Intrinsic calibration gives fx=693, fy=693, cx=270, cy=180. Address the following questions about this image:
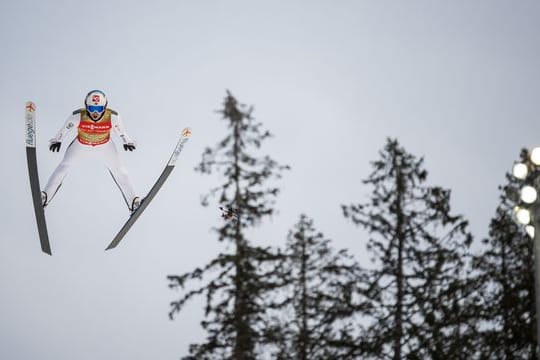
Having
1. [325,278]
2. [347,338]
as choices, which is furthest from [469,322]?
[325,278]

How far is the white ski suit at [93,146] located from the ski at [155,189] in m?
0.19

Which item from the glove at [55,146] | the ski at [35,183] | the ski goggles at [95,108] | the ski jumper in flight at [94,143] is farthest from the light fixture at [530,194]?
the ski at [35,183]

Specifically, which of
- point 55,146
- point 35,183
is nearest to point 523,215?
point 55,146

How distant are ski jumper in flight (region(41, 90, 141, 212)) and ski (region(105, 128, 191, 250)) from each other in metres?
0.09

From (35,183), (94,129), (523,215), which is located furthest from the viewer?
(523,215)

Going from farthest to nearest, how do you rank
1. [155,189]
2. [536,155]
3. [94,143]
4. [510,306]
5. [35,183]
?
[510,306] → [536,155] → [155,189] → [35,183] → [94,143]

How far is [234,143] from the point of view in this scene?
814 inches

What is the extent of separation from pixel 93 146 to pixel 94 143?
0.20 ft

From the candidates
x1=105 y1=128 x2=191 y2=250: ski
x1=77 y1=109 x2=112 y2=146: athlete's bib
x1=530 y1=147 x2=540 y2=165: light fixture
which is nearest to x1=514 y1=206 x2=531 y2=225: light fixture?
x1=530 y1=147 x2=540 y2=165: light fixture

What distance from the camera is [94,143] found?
810 cm

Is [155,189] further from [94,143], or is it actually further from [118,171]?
[94,143]

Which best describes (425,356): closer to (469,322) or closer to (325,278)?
(469,322)

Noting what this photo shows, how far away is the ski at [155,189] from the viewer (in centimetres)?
860

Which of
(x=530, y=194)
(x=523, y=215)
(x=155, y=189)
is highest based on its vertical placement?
(x=530, y=194)
